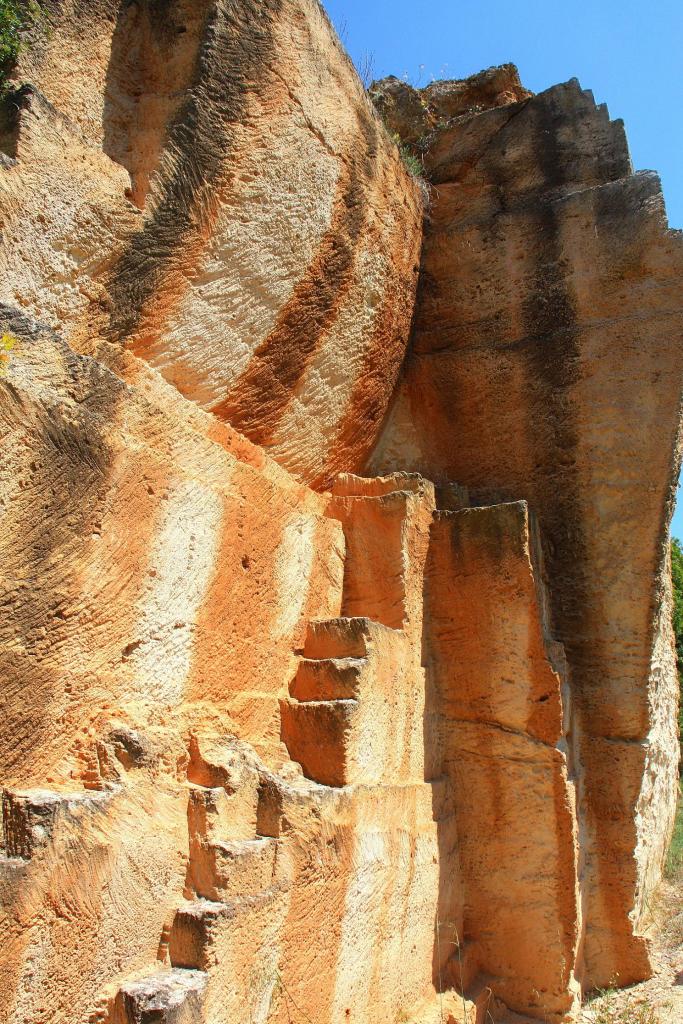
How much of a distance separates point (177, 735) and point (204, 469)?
943mm

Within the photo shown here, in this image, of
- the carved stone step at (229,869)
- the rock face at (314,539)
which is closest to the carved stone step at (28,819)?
the rock face at (314,539)

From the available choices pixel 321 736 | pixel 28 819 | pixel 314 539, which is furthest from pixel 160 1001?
pixel 314 539

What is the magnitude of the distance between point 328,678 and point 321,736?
23 centimetres

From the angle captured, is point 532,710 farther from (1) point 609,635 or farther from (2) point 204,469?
(2) point 204,469

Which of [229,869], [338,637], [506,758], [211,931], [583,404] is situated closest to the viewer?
[211,931]

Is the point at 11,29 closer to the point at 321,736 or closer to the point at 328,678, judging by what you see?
the point at 328,678

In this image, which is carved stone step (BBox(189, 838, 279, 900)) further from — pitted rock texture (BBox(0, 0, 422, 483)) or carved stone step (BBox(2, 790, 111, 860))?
pitted rock texture (BBox(0, 0, 422, 483))

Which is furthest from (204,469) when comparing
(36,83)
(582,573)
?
(582,573)

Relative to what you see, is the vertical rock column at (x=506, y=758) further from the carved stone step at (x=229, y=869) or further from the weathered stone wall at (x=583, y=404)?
the carved stone step at (x=229, y=869)

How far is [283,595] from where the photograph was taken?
3.33 metres

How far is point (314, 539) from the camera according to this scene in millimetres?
3580

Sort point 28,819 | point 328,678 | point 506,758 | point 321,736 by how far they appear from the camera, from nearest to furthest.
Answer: point 28,819 < point 321,736 < point 328,678 < point 506,758

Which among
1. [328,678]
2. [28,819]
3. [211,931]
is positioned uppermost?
[328,678]

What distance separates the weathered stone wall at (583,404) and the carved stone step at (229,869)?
1.92m
